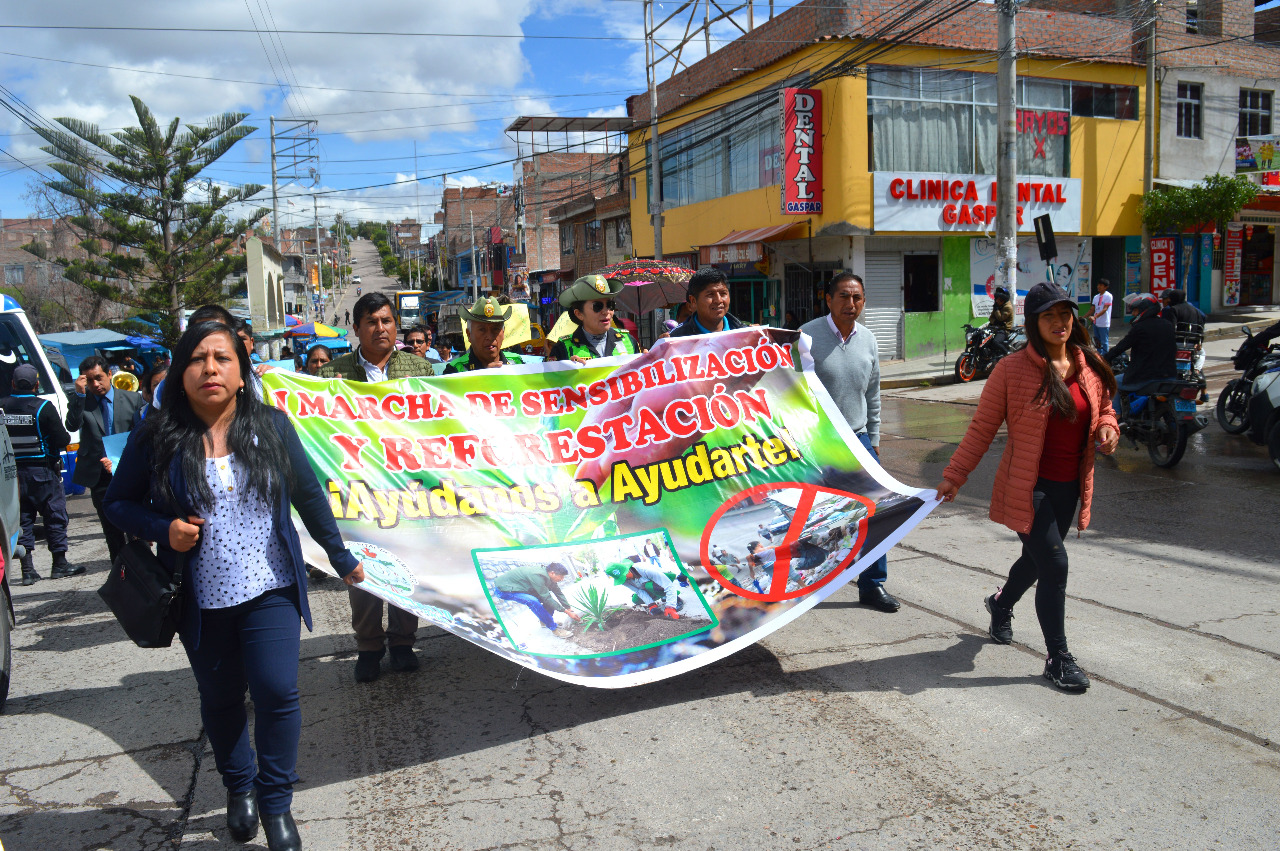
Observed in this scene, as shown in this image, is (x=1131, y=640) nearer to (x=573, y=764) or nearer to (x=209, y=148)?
(x=573, y=764)

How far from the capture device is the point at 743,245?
23953mm

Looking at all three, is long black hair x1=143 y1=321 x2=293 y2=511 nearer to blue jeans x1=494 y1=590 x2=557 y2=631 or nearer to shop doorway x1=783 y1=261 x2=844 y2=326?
blue jeans x1=494 y1=590 x2=557 y2=631

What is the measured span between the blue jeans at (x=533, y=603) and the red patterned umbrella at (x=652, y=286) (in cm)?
1576

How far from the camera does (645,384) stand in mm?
4516

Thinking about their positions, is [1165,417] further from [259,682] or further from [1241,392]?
[259,682]

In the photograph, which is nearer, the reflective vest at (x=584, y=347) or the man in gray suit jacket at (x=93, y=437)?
the reflective vest at (x=584, y=347)

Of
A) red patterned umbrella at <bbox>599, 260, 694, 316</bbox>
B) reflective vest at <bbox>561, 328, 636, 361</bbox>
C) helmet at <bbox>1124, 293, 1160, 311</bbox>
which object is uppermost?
red patterned umbrella at <bbox>599, 260, 694, 316</bbox>

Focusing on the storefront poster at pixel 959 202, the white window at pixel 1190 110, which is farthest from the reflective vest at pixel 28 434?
the white window at pixel 1190 110

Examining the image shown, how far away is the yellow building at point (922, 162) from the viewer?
21.3m

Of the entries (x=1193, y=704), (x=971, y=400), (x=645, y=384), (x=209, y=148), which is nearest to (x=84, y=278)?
(x=209, y=148)

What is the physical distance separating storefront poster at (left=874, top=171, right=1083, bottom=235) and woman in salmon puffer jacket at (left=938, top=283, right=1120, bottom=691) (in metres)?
18.2

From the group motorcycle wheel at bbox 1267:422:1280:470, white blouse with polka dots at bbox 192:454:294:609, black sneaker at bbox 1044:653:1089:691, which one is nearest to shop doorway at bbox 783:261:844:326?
motorcycle wheel at bbox 1267:422:1280:470

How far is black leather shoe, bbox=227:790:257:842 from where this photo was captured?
310cm

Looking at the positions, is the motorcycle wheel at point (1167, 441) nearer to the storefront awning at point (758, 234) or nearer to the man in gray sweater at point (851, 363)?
the man in gray sweater at point (851, 363)
